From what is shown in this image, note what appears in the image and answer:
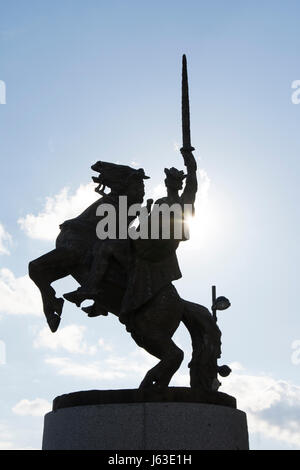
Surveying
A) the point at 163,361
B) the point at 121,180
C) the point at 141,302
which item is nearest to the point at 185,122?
the point at 121,180

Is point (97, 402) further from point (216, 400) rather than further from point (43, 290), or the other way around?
point (43, 290)

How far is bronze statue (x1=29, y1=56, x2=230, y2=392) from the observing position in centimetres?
720

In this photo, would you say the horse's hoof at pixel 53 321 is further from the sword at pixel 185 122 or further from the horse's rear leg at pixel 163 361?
the sword at pixel 185 122

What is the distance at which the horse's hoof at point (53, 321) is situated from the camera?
7.80m

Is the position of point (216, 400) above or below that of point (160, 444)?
above

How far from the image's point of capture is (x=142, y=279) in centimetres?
729

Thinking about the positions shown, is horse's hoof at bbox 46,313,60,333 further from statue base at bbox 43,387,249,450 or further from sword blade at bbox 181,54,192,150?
sword blade at bbox 181,54,192,150

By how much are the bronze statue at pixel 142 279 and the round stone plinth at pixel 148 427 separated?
0.46 meters
